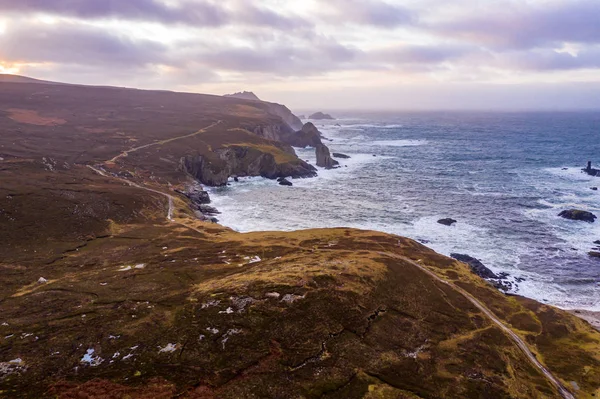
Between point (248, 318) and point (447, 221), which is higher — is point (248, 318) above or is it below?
above

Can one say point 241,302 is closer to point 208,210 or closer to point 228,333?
point 228,333

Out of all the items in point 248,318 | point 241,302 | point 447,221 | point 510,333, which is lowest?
point 510,333

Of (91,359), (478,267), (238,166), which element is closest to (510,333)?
(478,267)

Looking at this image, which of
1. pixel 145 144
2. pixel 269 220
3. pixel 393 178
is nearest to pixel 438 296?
pixel 269 220

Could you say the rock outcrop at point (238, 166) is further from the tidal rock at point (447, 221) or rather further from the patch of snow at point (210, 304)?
the patch of snow at point (210, 304)

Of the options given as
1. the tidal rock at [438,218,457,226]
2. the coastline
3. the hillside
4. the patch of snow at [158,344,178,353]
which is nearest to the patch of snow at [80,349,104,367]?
the hillside

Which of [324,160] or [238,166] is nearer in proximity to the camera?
[238,166]

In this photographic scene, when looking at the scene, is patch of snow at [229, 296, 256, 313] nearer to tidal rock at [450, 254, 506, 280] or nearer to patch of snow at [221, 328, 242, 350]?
patch of snow at [221, 328, 242, 350]
